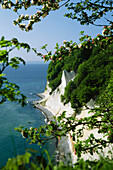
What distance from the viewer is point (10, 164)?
204 cm

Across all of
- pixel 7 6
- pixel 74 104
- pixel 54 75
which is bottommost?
pixel 7 6

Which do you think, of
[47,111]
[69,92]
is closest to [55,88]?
[47,111]

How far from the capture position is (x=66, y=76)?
37438mm

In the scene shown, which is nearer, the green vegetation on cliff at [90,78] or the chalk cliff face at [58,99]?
the green vegetation on cliff at [90,78]

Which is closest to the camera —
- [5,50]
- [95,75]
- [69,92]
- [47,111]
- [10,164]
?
[10,164]

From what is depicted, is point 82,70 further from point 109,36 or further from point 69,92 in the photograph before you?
point 109,36

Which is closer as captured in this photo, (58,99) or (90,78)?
(90,78)

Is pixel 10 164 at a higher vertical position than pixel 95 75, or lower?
lower

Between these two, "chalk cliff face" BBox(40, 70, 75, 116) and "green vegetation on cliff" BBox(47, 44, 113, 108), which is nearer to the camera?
"green vegetation on cliff" BBox(47, 44, 113, 108)

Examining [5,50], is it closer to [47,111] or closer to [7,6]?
[7,6]

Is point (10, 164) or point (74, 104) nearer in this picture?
point (10, 164)

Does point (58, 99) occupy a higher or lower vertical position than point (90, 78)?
higher

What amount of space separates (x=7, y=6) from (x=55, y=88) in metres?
39.9

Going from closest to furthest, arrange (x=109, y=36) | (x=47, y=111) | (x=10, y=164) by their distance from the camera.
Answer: (x=10, y=164)
(x=109, y=36)
(x=47, y=111)
